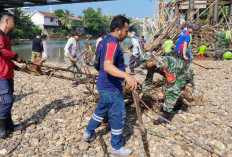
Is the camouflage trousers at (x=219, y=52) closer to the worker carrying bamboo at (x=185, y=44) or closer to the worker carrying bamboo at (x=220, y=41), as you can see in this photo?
the worker carrying bamboo at (x=220, y=41)

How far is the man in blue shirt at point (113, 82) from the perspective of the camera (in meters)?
2.16

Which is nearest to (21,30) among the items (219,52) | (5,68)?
(219,52)

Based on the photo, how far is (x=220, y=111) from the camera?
402 cm

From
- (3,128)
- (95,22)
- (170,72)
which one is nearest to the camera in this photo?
(3,128)

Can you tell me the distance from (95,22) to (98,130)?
97988mm

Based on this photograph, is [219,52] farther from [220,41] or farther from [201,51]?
[201,51]

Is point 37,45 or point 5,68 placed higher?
point 37,45

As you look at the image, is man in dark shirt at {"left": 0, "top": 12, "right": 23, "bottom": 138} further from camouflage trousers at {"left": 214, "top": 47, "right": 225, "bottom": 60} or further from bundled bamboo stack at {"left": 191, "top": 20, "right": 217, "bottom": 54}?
bundled bamboo stack at {"left": 191, "top": 20, "right": 217, "bottom": 54}

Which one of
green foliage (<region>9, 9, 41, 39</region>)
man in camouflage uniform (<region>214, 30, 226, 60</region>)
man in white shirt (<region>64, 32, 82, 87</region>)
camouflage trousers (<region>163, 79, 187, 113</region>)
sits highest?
green foliage (<region>9, 9, 41, 39</region>)

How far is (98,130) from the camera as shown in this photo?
334 cm

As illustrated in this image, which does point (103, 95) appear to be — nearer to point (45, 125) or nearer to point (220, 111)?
point (45, 125)

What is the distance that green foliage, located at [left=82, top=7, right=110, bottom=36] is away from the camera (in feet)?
303

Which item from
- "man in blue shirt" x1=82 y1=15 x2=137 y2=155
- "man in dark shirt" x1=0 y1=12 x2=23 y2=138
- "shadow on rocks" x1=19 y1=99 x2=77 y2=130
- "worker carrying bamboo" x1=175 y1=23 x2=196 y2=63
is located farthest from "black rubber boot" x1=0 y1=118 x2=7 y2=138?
"worker carrying bamboo" x1=175 y1=23 x2=196 y2=63

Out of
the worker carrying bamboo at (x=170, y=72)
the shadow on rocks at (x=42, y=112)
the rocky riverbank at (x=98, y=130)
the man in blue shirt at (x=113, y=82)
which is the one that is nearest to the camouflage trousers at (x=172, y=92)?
the worker carrying bamboo at (x=170, y=72)
